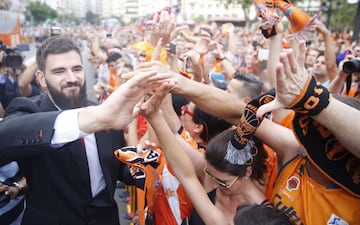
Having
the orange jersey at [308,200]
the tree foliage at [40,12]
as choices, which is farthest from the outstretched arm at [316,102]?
the tree foliage at [40,12]

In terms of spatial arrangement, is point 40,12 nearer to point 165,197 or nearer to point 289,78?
point 165,197

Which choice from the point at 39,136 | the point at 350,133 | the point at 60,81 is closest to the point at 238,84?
the point at 60,81

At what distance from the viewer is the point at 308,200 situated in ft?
4.55

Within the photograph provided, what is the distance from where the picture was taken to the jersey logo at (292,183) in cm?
145

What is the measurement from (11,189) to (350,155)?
6.12 feet

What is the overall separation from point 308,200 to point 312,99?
56 centimetres

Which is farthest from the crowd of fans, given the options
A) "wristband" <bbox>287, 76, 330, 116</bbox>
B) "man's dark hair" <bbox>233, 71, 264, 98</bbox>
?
"man's dark hair" <bbox>233, 71, 264, 98</bbox>

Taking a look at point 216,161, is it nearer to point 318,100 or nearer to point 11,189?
point 318,100

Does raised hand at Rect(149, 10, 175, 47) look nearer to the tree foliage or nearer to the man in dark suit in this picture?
the man in dark suit

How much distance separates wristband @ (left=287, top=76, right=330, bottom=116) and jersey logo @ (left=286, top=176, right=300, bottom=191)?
513mm

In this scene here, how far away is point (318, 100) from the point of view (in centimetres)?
104

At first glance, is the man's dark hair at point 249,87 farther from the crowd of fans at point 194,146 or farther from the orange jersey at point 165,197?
the orange jersey at point 165,197

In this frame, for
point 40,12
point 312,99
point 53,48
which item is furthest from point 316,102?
point 40,12

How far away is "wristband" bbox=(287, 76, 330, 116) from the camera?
1.04 meters
